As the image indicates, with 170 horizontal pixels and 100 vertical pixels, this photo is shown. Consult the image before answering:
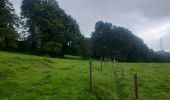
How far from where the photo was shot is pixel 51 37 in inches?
3615

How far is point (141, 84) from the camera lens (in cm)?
3300

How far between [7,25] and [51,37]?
51.5ft

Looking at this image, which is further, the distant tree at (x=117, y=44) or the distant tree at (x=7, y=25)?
the distant tree at (x=117, y=44)

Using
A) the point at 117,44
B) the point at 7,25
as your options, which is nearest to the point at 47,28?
the point at 7,25

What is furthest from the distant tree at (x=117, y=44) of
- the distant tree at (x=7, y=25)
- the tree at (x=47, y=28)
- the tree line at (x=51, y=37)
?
the distant tree at (x=7, y=25)

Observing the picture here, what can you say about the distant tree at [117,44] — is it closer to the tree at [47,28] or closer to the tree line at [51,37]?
the tree line at [51,37]

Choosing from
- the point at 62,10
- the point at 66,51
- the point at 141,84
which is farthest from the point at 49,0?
the point at 141,84

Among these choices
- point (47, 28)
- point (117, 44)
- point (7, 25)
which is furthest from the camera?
point (117, 44)

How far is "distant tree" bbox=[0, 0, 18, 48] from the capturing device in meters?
74.8

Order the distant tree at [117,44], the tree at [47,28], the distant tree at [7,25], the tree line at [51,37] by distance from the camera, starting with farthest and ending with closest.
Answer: the distant tree at [117,44] < the tree at [47,28] < the tree line at [51,37] < the distant tree at [7,25]

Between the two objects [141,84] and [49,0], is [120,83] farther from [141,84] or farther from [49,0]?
[49,0]

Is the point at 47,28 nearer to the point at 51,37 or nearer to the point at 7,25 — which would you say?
the point at 51,37

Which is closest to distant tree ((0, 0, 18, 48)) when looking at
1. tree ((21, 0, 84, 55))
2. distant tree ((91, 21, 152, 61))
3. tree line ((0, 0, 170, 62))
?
tree line ((0, 0, 170, 62))

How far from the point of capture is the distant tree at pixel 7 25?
7475cm
